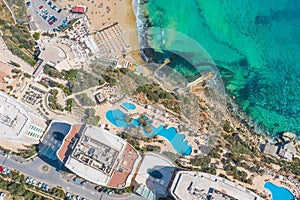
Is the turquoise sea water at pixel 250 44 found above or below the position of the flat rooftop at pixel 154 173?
above

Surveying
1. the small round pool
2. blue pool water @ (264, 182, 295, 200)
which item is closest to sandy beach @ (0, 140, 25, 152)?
the small round pool

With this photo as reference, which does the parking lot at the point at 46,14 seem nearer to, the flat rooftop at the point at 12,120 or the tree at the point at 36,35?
the tree at the point at 36,35

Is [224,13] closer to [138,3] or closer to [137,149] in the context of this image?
[138,3]

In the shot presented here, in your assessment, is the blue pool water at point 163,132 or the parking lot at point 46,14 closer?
the blue pool water at point 163,132

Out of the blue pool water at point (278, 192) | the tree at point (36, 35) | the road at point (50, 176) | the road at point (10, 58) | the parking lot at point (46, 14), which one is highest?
the parking lot at point (46, 14)

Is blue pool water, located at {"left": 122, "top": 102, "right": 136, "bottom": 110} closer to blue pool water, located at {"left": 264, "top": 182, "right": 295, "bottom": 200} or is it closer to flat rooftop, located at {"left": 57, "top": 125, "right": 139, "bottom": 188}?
flat rooftop, located at {"left": 57, "top": 125, "right": 139, "bottom": 188}

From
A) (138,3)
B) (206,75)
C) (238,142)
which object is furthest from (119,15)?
(238,142)

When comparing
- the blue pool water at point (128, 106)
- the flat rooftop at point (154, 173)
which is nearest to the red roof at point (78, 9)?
the blue pool water at point (128, 106)
